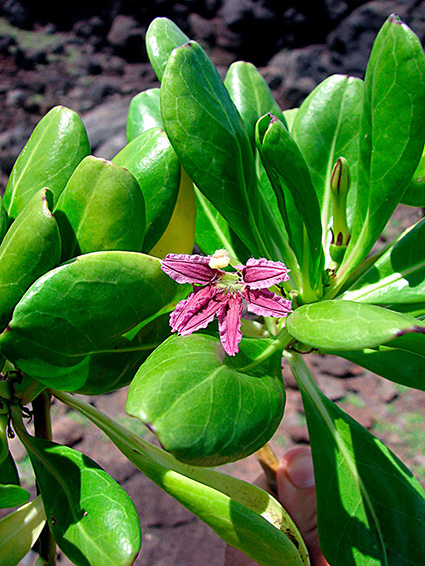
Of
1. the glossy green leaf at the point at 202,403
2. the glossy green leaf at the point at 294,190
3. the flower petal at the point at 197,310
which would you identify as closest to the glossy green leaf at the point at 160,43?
the glossy green leaf at the point at 294,190

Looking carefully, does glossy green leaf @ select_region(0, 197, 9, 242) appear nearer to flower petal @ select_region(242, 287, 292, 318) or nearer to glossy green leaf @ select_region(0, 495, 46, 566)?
flower petal @ select_region(242, 287, 292, 318)

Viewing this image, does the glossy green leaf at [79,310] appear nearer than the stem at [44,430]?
Yes

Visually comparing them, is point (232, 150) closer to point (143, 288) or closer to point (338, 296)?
point (143, 288)

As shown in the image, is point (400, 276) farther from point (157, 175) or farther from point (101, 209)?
point (101, 209)

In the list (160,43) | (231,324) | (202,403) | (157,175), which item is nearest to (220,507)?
(202,403)

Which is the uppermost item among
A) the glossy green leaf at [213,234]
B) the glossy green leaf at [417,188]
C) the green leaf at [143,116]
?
the green leaf at [143,116]

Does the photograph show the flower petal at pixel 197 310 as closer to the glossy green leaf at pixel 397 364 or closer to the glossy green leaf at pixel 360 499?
the glossy green leaf at pixel 397 364
